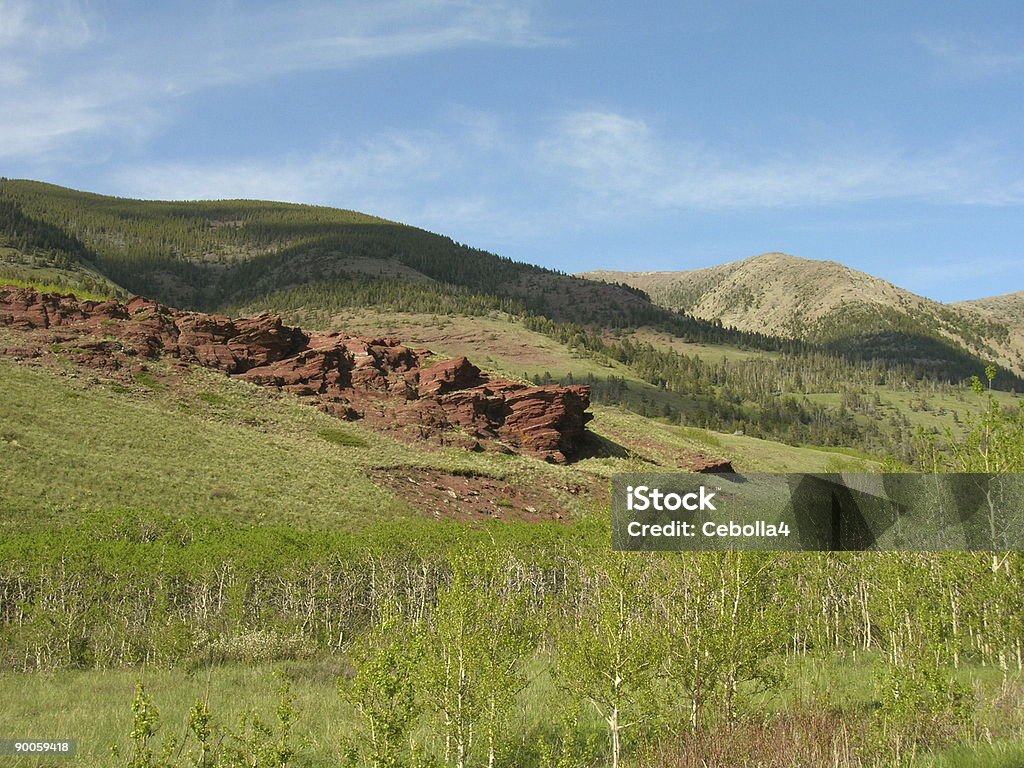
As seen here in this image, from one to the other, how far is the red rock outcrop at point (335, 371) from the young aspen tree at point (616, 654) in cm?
4963

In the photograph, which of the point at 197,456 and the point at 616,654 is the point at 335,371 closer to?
the point at 197,456

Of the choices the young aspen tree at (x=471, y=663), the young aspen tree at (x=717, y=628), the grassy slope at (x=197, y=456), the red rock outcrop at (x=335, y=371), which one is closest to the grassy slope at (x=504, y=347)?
the red rock outcrop at (x=335, y=371)

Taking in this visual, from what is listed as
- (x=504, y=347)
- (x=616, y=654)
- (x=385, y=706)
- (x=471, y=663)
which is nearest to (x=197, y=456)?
(x=471, y=663)

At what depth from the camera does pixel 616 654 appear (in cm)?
1041

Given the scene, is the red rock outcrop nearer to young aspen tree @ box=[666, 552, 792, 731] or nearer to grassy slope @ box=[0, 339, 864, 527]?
grassy slope @ box=[0, 339, 864, 527]

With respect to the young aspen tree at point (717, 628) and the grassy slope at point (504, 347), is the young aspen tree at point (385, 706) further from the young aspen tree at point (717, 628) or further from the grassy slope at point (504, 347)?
the grassy slope at point (504, 347)

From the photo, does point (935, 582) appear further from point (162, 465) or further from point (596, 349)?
point (596, 349)

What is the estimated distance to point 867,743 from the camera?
417 inches

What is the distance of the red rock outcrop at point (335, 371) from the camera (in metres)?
62.3

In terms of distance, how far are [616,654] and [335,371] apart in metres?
60.8

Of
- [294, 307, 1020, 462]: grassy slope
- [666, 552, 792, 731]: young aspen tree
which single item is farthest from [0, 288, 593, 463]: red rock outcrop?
[666, 552, 792, 731]: young aspen tree

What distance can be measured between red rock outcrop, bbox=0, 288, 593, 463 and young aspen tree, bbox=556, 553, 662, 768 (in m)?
49.6

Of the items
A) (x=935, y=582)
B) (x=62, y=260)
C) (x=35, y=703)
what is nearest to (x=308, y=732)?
(x=35, y=703)

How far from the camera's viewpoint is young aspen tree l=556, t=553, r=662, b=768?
1048cm
